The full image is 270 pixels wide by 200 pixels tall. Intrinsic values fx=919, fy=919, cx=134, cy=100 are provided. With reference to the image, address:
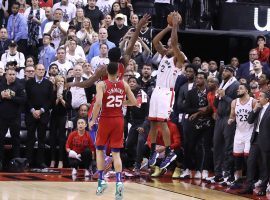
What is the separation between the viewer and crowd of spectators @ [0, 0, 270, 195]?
18.1 metres

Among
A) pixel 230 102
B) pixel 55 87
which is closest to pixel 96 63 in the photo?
pixel 55 87

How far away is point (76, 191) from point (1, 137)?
3.62 m

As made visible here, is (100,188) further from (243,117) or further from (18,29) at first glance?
(18,29)

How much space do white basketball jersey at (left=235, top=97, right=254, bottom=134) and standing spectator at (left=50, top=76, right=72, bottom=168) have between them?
4231mm

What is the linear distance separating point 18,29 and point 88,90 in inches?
123

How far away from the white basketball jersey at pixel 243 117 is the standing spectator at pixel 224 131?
1.14 feet

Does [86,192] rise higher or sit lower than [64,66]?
lower

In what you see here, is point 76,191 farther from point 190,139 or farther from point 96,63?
point 96,63

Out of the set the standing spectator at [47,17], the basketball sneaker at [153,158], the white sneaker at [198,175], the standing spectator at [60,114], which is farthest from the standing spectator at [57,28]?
the white sneaker at [198,175]

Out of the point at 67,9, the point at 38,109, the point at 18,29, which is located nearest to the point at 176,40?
the point at 38,109

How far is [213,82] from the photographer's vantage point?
18.2m

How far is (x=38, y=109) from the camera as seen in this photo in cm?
1927

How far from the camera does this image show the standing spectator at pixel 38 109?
1917 centimetres

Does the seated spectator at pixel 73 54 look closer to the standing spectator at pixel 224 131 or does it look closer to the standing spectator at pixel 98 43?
the standing spectator at pixel 98 43
